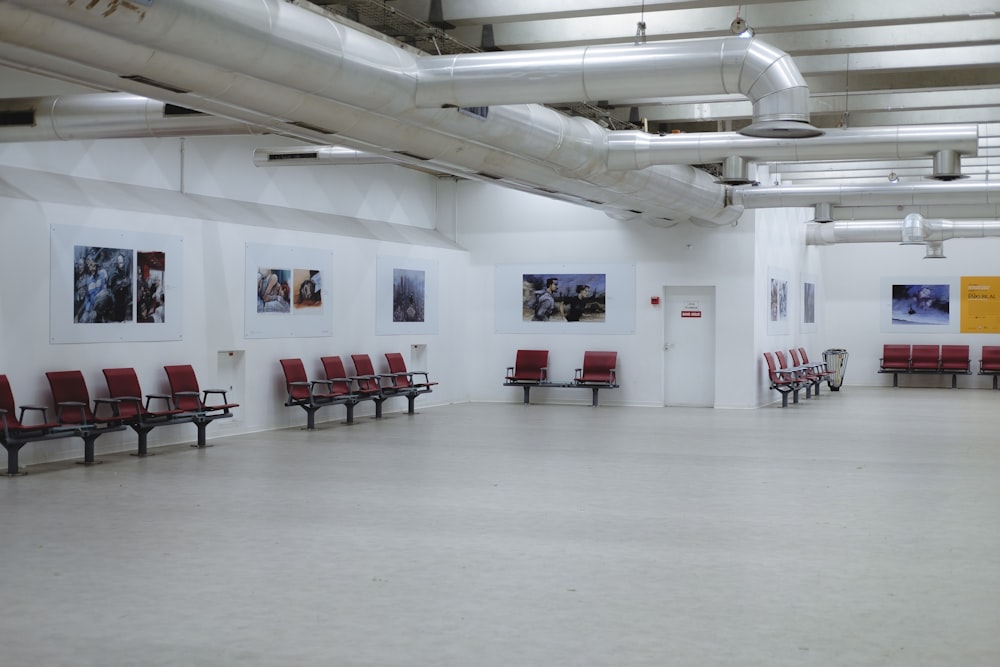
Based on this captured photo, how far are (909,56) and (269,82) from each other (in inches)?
244

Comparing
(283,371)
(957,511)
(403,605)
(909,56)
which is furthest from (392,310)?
(403,605)

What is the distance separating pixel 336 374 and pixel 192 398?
278 centimetres

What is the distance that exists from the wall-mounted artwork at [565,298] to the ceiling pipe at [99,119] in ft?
28.6

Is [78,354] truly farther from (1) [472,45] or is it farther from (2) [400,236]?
(2) [400,236]

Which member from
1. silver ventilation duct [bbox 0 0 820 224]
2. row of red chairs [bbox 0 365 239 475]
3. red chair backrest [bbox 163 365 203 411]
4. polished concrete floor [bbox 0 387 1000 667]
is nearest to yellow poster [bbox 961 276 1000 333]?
polished concrete floor [bbox 0 387 1000 667]

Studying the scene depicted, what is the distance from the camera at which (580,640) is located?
468 cm

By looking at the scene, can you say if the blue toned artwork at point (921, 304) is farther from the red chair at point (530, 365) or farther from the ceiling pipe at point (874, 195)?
Result: the red chair at point (530, 365)

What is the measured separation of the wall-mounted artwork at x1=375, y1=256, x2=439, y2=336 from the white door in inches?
152

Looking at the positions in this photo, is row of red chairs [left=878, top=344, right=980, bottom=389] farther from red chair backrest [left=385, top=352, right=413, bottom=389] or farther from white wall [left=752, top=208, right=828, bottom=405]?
red chair backrest [left=385, top=352, right=413, bottom=389]

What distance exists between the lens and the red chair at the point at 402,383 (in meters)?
15.3

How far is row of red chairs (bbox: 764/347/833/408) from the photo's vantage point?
1736 centimetres

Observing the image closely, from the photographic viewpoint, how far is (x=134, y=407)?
1091cm

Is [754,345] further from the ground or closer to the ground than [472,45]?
closer to the ground

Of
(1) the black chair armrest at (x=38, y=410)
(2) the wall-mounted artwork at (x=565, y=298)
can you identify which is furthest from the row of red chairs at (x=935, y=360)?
(1) the black chair armrest at (x=38, y=410)
